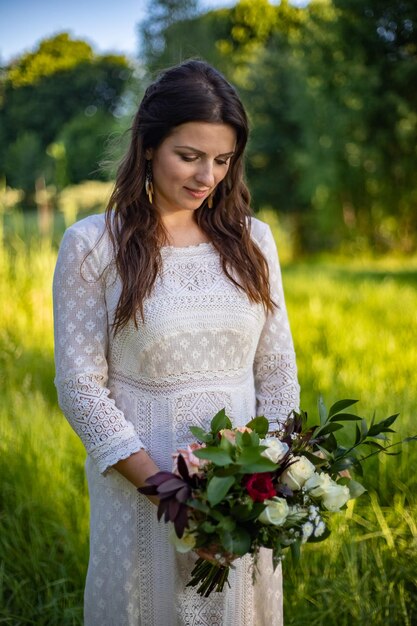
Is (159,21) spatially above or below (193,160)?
above

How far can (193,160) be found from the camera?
5.69ft

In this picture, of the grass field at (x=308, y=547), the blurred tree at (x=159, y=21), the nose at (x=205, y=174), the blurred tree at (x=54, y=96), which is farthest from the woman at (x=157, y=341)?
the blurred tree at (x=159, y=21)

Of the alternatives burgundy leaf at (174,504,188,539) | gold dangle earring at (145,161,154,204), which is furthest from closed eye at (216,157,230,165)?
burgundy leaf at (174,504,188,539)

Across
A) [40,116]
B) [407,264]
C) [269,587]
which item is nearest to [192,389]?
[269,587]

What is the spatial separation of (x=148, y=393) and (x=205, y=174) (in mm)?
583

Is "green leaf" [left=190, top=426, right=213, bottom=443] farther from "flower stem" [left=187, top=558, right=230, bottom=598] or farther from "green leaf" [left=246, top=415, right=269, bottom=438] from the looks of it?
"flower stem" [left=187, top=558, right=230, bottom=598]

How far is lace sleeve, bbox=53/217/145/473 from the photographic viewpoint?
64.6 inches

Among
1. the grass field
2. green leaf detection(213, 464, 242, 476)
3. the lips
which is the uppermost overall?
the lips

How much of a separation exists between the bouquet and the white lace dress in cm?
24

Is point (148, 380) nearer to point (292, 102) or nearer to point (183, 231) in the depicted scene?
point (183, 231)

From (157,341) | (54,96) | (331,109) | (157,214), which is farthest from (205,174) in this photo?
(54,96)

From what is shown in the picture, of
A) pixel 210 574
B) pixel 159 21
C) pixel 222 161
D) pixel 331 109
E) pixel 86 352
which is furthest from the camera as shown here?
pixel 159 21

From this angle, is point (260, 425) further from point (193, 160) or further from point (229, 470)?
point (193, 160)

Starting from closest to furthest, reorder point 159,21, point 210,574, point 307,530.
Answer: point 307,530 → point 210,574 → point 159,21
